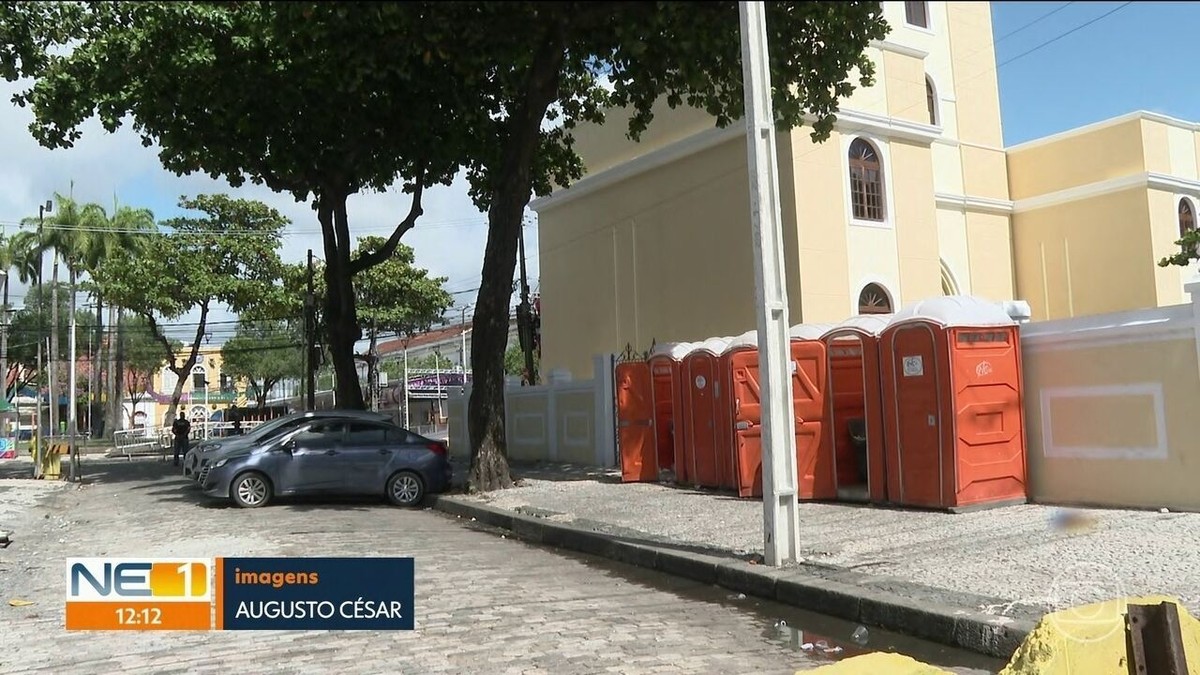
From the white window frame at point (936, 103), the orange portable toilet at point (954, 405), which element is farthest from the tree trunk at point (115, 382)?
the orange portable toilet at point (954, 405)

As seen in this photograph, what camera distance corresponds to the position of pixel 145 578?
484 centimetres

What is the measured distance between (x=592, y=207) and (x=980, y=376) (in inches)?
651

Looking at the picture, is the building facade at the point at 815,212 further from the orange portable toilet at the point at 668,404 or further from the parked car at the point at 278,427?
the parked car at the point at 278,427

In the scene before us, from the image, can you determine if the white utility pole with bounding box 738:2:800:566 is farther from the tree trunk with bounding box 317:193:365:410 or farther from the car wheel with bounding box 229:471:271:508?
the tree trunk with bounding box 317:193:365:410

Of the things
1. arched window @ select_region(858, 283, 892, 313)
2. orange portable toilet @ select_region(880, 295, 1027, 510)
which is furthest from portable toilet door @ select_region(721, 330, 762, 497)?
arched window @ select_region(858, 283, 892, 313)

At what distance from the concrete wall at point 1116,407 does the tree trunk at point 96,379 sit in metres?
45.6

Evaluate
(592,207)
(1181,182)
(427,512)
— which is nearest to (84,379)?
(592,207)

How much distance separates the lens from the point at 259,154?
1847cm

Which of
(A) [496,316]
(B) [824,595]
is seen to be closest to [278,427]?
(A) [496,316]

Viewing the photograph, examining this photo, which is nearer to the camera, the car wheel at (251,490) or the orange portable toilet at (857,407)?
the orange portable toilet at (857,407)

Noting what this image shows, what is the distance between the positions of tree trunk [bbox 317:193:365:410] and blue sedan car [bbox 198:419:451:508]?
5.13 metres

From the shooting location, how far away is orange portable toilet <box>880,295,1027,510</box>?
395 inches
